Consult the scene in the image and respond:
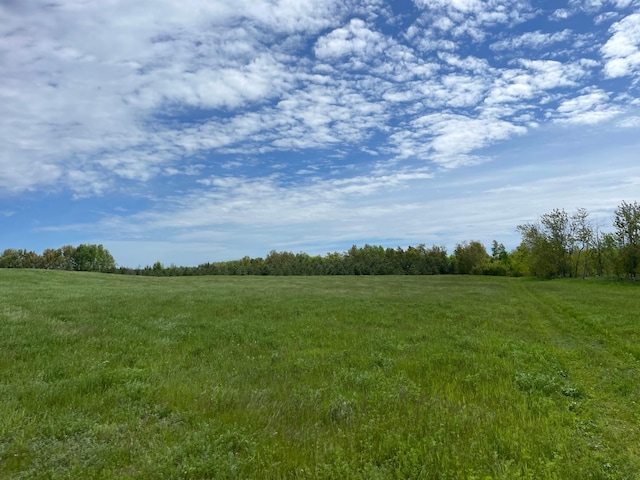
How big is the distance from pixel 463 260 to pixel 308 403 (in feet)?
397

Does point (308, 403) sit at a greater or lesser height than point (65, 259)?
lesser

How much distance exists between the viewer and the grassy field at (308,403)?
19.5ft

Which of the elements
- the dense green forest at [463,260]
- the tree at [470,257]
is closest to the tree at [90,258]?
the dense green forest at [463,260]

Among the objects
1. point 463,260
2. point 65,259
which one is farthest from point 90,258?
point 463,260

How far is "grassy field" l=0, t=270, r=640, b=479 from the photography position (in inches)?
233

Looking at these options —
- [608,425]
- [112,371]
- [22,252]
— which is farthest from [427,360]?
[22,252]

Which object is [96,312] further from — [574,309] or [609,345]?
[574,309]

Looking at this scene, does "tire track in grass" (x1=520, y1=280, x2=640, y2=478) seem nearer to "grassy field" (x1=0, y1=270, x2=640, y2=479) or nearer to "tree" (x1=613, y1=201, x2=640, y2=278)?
"grassy field" (x1=0, y1=270, x2=640, y2=479)

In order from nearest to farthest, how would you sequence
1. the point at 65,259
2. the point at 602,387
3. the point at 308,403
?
the point at 308,403 → the point at 602,387 → the point at 65,259

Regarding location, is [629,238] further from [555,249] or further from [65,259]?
[65,259]

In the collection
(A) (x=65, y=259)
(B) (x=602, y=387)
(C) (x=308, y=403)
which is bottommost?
(B) (x=602, y=387)

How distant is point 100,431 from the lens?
22.0 ft

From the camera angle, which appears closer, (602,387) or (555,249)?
(602,387)

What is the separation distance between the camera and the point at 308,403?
8.45 m
